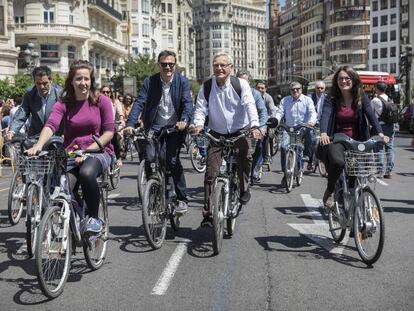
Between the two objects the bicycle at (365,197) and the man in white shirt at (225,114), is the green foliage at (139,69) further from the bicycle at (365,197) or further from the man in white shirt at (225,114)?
the bicycle at (365,197)

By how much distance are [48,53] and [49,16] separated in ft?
10.5

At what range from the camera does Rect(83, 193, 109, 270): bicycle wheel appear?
228 inches

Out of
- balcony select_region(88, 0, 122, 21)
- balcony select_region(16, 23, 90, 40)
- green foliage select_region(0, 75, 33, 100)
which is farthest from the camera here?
balcony select_region(88, 0, 122, 21)

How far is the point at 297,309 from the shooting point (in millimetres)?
4859

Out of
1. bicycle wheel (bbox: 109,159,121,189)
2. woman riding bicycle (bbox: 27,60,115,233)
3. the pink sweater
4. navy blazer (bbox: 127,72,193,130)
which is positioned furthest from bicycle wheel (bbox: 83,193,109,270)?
bicycle wheel (bbox: 109,159,121,189)

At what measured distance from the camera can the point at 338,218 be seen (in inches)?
272

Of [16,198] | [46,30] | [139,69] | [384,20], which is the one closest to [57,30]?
[46,30]

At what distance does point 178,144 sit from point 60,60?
5235 cm

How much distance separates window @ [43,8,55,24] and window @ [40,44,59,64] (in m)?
2.07

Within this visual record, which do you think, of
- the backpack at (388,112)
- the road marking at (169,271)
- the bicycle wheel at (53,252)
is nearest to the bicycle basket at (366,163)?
the road marking at (169,271)

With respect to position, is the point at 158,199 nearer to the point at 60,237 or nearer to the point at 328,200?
the point at 328,200

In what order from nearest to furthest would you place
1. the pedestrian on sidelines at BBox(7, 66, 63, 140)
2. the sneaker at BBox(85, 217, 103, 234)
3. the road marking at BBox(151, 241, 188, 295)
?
1. the road marking at BBox(151, 241, 188, 295)
2. the sneaker at BBox(85, 217, 103, 234)
3. the pedestrian on sidelines at BBox(7, 66, 63, 140)

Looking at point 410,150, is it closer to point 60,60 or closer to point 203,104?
point 203,104

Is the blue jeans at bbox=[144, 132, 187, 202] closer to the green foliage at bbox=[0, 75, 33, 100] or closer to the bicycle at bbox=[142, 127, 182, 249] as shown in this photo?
the bicycle at bbox=[142, 127, 182, 249]
